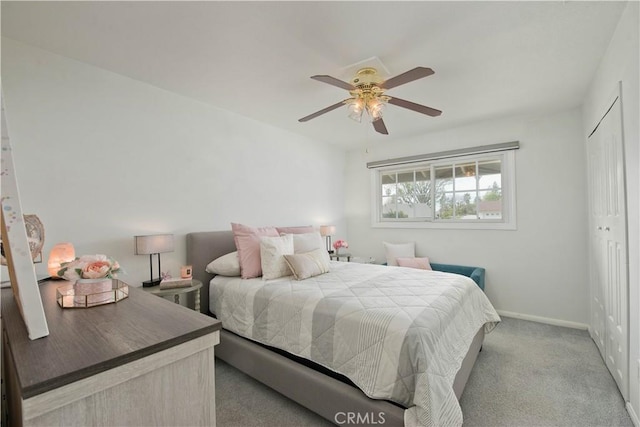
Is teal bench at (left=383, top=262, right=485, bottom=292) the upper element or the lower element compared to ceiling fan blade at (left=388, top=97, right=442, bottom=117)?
lower

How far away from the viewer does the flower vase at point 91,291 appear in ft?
4.08

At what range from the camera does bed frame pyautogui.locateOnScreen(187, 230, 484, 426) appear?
57.3 inches

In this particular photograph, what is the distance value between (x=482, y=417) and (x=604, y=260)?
1.75 metres

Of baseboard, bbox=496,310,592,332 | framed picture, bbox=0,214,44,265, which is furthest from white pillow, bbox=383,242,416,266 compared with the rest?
framed picture, bbox=0,214,44,265

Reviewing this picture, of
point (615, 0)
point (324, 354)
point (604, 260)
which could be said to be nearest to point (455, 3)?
point (615, 0)

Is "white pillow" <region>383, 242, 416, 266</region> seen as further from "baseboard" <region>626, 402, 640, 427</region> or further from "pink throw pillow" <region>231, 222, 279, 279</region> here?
"baseboard" <region>626, 402, 640, 427</region>

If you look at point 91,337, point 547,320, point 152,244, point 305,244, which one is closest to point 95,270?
point 91,337

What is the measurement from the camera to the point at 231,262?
8.55 ft

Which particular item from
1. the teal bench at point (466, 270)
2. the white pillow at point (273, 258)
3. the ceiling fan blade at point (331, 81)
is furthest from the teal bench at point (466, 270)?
the ceiling fan blade at point (331, 81)

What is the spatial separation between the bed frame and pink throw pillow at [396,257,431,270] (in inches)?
57.2

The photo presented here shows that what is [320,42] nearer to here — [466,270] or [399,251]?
[399,251]

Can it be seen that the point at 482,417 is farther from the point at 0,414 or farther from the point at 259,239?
the point at 0,414

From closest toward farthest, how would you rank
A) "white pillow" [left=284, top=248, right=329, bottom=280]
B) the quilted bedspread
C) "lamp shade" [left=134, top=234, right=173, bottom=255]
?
the quilted bedspread, "lamp shade" [left=134, top=234, right=173, bottom=255], "white pillow" [left=284, top=248, right=329, bottom=280]

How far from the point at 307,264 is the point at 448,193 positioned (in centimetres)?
257
